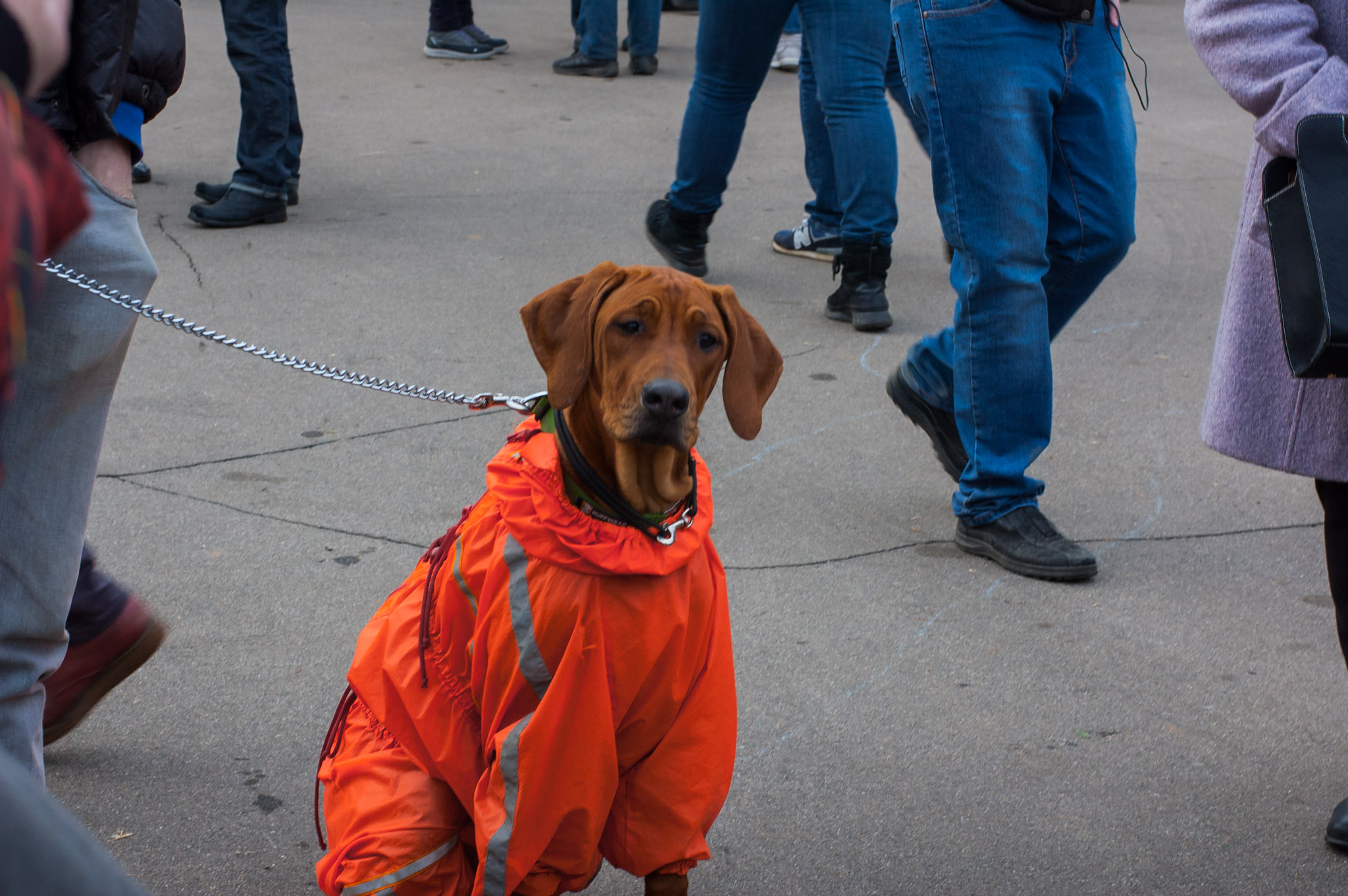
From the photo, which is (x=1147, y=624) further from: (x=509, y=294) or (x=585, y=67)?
(x=585, y=67)

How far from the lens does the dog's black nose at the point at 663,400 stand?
6.63 ft

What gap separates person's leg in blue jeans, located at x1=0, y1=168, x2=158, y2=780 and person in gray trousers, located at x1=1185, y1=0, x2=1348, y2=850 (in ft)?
6.13

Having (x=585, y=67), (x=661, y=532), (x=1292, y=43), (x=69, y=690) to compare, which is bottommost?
(x=585, y=67)

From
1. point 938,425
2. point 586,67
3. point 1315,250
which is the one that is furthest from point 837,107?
point 586,67

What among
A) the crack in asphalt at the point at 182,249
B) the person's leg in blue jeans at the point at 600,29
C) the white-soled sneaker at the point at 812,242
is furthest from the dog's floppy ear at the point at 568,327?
the person's leg in blue jeans at the point at 600,29

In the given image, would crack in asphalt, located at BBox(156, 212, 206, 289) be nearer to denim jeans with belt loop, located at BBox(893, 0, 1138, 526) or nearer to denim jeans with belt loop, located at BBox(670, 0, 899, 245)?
denim jeans with belt loop, located at BBox(670, 0, 899, 245)

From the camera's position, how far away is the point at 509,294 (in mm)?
5391

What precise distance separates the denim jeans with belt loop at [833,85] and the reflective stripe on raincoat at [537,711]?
3.21 metres

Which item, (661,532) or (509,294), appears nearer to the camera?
(661,532)

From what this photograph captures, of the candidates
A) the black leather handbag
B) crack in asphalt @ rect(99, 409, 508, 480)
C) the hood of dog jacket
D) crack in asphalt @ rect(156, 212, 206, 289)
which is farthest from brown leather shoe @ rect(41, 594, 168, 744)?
crack in asphalt @ rect(156, 212, 206, 289)

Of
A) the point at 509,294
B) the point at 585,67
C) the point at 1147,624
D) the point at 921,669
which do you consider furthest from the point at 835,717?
the point at 585,67

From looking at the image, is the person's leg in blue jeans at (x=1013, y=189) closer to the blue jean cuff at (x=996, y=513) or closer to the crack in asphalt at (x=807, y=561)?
the blue jean cuff at (x=996, y=513)

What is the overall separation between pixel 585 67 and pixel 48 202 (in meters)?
9.49

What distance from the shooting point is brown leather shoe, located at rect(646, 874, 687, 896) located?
2045 millimetres
